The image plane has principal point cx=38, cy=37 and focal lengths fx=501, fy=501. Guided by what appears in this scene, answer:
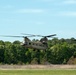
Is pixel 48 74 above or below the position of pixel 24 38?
below

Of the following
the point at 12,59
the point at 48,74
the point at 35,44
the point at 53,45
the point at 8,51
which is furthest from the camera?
the point at 53,45

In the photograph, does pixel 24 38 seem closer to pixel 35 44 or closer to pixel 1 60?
pixel 35 44

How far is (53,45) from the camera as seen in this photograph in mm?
126188

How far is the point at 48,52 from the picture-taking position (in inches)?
4537

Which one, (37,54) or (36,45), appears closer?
(36,45)

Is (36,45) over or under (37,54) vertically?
over

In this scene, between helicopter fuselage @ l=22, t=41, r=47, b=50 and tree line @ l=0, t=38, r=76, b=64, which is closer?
helicopter fuselage @ l=22, t=41, r=47, b=50

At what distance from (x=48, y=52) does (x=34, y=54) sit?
15.0 ft

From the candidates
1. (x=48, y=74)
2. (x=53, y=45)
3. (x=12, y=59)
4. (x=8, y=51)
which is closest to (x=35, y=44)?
(x=48, y=74)

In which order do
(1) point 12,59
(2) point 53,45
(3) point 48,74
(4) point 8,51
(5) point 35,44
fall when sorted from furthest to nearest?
1. (2) point 53,45
2. (4) point 8,51
3. (1) point 12,59
4. (5) point 35,44
5. (3) point 48,74

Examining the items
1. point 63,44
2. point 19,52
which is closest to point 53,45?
point 63,44

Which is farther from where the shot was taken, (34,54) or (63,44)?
(63,44)

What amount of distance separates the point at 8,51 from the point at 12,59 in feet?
24.3

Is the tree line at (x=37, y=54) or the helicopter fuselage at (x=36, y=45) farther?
the tree line at (x=37, y=54)
